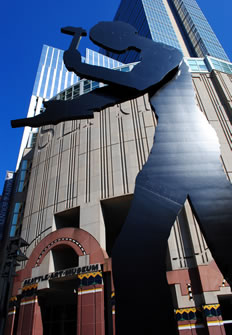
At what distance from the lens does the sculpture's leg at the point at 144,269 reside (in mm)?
2740

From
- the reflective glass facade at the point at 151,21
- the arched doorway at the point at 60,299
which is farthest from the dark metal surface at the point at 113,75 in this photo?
the reflective glass facade at the point at 151,21

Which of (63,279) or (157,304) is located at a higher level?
(63,279)

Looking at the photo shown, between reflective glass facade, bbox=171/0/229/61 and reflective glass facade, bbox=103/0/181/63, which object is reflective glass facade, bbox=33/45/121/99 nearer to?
reflective glass facade, bbox=103/0/181/63

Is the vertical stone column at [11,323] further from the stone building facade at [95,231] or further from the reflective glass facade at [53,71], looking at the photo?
the reflective glass facade at [53,71]

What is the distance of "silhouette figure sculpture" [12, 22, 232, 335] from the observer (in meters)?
2.90

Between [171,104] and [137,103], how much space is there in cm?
1656

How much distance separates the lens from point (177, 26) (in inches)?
3081

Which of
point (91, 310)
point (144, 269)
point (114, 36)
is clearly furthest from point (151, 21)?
point (144, 269)

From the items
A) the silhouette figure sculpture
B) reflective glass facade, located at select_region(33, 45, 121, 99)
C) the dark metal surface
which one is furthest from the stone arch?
reflective glass facade, located at select_region(33, 45, 121, 99)

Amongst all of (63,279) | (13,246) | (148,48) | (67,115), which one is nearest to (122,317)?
(67,115)

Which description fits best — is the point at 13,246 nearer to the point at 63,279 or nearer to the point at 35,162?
the point at 63,279

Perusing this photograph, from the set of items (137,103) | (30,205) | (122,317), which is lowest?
(122,317)

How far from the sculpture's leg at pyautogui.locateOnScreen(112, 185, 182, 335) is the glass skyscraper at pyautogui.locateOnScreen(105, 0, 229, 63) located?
66794mm

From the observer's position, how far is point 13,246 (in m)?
9.53
